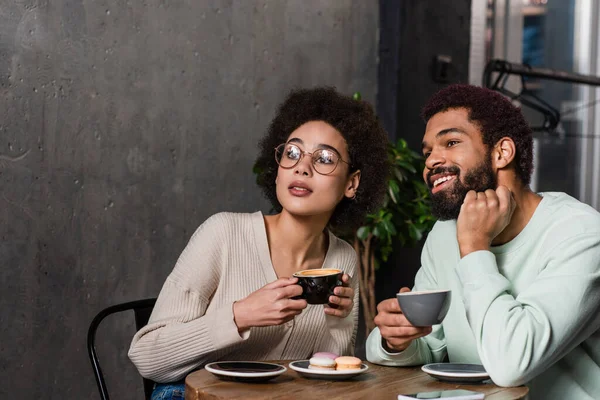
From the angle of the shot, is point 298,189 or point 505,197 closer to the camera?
point 505,197

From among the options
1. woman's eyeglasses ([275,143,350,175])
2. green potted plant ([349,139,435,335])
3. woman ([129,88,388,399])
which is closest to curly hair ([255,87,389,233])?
woman ([129,88,388,399])

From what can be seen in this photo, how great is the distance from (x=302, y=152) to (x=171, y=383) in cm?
79

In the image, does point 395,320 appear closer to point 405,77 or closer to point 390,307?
point 390,307

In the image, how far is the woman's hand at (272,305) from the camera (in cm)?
202

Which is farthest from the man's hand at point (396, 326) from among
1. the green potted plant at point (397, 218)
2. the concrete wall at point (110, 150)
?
the green potted plant at point (397, 218)

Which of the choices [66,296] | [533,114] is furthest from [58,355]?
[533,114]

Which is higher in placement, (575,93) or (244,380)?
(575,93)

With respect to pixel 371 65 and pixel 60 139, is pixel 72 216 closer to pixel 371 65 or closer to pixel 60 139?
pixel 60 139

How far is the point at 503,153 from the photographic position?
2133mm

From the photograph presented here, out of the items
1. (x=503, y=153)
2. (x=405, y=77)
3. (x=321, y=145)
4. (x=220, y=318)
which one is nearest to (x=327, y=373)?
(x=220, y=318)

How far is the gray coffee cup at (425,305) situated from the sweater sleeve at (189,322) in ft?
1.80

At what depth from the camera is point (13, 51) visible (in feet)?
9.91

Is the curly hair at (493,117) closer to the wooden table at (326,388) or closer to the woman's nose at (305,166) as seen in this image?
the woman's nose at (305,166)

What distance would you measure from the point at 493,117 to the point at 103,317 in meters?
1.34
